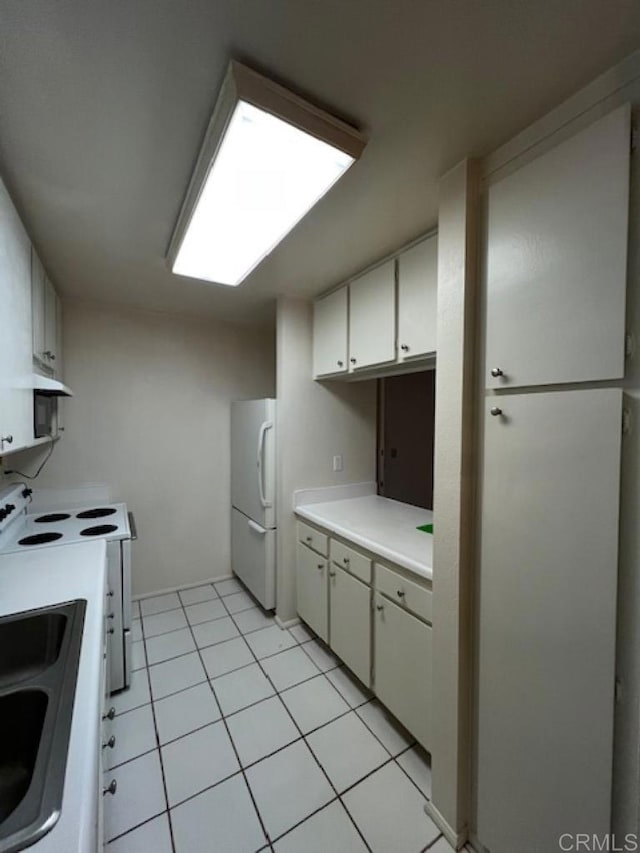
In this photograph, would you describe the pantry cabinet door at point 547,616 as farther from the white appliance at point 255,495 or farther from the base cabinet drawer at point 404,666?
the white appliance at point 255,495

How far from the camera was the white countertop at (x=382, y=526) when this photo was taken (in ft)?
4.99

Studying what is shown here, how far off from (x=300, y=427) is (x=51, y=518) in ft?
5.73

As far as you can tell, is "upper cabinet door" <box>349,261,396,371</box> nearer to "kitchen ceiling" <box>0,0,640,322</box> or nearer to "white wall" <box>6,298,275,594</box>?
"kitchen ceiling" <box>0,0,640,322</box>

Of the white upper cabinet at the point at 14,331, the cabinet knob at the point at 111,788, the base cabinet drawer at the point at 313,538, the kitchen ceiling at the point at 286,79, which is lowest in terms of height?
the cabinet knob at the point at 111,788

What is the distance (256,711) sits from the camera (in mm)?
1749

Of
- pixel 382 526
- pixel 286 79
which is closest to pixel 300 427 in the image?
pixel 382 526

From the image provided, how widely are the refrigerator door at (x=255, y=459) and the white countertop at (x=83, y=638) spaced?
3.31 feet

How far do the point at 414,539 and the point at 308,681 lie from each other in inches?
41.9

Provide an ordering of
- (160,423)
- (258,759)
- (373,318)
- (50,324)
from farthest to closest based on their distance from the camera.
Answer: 1. (160,423)
2. (50,324)
3. (373,318)
4. (258,759)

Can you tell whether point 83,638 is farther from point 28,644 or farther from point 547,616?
point 547,616

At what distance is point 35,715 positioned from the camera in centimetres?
86

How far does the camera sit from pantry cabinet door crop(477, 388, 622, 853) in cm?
87

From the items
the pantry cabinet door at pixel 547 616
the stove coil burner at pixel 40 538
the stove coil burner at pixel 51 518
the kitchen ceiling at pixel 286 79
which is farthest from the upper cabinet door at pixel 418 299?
the stove coil burner at pixel 51 518

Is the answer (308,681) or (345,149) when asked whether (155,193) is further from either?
(308,681)
